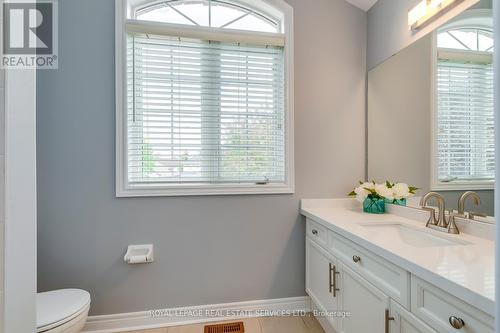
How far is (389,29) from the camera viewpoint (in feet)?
6.01

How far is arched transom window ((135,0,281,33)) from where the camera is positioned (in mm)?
1874

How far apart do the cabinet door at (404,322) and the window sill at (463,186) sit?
0.74m

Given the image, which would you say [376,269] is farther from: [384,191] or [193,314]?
[193,314]

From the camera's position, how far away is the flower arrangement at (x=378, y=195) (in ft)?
5.53

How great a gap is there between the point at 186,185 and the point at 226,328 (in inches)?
41.8

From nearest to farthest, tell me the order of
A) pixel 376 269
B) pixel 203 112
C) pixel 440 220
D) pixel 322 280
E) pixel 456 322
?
pixel 456 322, pixel 376 269, pixel 440 220, pixel 322 280, pixel 203 112

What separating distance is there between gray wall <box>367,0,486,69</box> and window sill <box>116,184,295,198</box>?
4.16 ft

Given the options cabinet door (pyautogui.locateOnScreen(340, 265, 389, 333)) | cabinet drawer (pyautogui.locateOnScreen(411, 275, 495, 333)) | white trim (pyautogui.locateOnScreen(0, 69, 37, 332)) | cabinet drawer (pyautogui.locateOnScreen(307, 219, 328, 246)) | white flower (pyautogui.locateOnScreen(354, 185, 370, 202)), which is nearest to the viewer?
cabinet drawer (pyautogui.locateOnScreen(411, 275, 495, 333))

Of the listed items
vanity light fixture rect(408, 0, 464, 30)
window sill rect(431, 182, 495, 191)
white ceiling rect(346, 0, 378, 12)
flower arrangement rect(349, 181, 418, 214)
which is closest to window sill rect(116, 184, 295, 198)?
flower arrangement rect(349, 181, 418, 214)

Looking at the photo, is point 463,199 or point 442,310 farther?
point 463,199

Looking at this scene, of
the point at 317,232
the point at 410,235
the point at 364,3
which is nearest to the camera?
the point at 410,235

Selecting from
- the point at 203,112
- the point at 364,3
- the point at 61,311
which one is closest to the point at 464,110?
the point at 364,3

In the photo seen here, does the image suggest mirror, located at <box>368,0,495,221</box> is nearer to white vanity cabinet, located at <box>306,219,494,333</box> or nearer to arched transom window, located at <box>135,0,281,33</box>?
white vanity cabinet, located at <box>306,219,494,333</box>

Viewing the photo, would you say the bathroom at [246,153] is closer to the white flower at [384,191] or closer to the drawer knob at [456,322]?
the white flower at [384,191]
